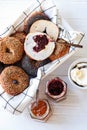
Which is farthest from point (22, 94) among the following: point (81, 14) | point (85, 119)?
point (81, 14)

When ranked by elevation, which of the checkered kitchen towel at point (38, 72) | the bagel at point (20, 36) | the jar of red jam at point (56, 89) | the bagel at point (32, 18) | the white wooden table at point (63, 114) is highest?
the bagel at point (32, 18)

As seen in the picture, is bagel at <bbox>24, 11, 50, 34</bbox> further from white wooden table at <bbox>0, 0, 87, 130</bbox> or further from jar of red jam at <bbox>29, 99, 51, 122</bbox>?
jar of red jam at <bbox>29, 99, 51, 122</bbox>

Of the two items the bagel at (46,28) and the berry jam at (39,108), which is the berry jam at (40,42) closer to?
the bagel at (46,28)

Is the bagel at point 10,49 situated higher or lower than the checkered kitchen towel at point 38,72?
higher

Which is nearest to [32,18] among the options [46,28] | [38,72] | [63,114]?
[46,28]

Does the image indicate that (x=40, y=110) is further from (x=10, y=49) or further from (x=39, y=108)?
(x=10, y=49)

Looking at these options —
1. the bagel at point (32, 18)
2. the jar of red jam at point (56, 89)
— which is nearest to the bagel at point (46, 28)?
the bagel at point (32, 18)
